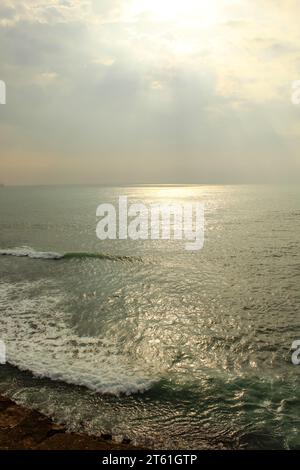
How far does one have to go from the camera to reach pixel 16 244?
41.6 metres

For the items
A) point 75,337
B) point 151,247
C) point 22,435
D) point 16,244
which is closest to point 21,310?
point 75,337

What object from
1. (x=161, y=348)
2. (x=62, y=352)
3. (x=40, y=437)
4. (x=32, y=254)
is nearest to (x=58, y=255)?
(x=32, y=254)

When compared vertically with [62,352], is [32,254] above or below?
above

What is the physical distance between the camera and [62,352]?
534 inches

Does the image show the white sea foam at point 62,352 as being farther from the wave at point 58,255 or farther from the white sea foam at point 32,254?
the white sea foam at point 32,254

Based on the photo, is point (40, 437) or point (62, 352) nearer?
point (40, 437)

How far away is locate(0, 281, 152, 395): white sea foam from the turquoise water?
0.17ft

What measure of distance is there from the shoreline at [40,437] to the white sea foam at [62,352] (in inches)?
87.6

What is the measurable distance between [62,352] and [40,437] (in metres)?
5.27

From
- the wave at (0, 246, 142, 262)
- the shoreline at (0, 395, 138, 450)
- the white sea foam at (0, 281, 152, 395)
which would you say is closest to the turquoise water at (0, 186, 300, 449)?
the white sea foam at (0, 281, 152, 395)

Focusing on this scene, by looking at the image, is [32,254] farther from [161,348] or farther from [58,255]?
[161,348]

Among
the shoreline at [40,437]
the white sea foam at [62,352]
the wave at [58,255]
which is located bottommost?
the shoreline at [40,437]

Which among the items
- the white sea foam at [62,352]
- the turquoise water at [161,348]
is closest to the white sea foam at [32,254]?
the turquoise water at [161,348]

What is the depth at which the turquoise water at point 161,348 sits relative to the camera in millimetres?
9320
